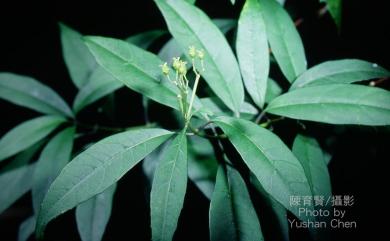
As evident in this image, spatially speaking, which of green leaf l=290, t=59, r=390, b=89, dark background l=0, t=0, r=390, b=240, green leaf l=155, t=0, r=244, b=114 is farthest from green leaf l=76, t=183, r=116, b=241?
green leaf l=290, t=59, r=390, b=89

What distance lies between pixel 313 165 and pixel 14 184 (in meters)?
1.20

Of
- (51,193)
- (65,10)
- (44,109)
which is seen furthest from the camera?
(65,10)

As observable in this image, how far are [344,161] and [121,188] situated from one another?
0.94 meters

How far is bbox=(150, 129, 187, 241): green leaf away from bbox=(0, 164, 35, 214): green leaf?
0.86 metres

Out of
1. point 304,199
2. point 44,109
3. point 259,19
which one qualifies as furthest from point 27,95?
point 304,199

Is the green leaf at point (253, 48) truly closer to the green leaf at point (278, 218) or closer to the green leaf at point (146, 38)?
the green leaf at point (278, 218)

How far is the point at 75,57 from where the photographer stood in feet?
4.94

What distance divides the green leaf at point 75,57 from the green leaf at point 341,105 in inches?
39.8

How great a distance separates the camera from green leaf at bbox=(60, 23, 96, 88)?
1480mm

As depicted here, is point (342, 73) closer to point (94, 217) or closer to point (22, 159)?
point (94, 217)

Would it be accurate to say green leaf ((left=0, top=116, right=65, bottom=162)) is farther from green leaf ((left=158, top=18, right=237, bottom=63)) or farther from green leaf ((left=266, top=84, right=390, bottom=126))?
green leaf ((left=266, top=84, right=390, bottom=126))

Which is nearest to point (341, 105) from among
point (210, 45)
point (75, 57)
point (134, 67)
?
point (210, 45)

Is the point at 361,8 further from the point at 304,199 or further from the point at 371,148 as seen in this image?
the point at 304,199

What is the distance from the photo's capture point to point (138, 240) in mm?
1473
